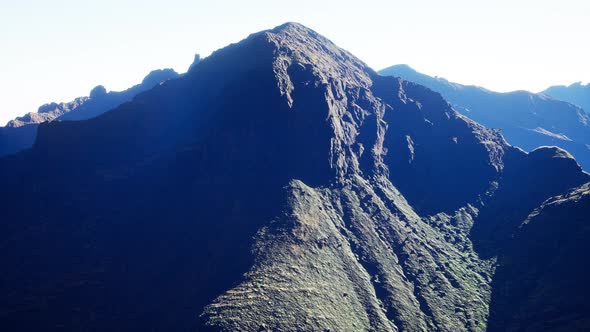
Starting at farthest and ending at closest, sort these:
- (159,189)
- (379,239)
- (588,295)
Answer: (159,189) < (379,239) < (588,295)

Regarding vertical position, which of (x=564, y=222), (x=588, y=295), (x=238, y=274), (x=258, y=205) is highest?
(x=258, y=205)

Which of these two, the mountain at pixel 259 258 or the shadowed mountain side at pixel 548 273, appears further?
the mountain at pixel 259 258

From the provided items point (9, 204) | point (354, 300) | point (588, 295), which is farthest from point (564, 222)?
point (9, 204)

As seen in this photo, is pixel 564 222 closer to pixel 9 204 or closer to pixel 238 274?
pixel 238 274

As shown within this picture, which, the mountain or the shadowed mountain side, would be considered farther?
the mountain

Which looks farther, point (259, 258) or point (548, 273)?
point (548, 273)

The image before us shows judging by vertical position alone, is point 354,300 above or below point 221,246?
below

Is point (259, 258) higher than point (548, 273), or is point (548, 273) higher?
point (259, 258)

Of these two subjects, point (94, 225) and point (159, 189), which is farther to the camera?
point (159, 189)

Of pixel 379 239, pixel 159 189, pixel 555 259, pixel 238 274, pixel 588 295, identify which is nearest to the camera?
pixel 588 295
